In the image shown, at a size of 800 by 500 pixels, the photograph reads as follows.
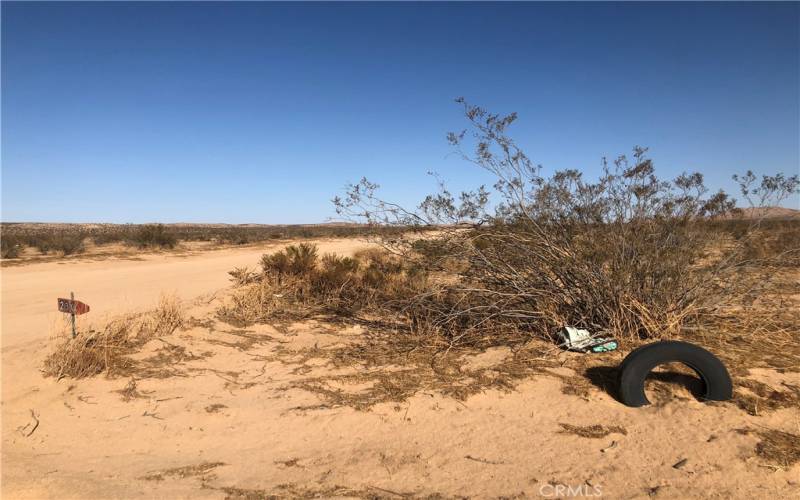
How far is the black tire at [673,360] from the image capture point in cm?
411

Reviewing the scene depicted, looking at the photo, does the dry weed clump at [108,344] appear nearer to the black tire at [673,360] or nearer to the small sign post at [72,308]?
the small sign post at [72,308]

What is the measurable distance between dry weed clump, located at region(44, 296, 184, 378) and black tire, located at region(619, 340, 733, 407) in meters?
5.38

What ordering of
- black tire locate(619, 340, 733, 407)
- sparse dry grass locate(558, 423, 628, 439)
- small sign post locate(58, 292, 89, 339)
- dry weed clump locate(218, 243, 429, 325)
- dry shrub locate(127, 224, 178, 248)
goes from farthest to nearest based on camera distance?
dry shrub locate(127, 224, 178, 248), dry weed clump locate(218, 243, 429, 325), small sign post locate(58, 292, 89, 339), black tire locate(619, 340, 733, 407), sparse dry grass locate(558, 423, 628, 439)

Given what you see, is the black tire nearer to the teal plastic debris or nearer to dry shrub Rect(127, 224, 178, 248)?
the teal plastic debris

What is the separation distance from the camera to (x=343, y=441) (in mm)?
3992

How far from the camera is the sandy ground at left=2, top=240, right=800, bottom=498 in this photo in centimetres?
323

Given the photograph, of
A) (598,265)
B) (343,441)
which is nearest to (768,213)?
(598,265)

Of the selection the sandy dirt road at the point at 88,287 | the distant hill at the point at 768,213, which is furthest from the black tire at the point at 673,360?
the sandy dirt road at the point at 88,287

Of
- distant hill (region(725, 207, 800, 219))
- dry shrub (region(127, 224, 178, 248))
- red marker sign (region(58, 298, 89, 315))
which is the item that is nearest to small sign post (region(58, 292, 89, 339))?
red marker sign (region(58, 298, 89, 315))

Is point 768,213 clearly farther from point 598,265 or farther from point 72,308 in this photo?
point 72,308

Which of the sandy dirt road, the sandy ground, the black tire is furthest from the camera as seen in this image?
the sandy dirt road

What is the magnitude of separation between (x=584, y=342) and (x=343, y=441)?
2964mm

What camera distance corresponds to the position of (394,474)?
135 inches

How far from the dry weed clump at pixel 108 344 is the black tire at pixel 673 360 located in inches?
212
